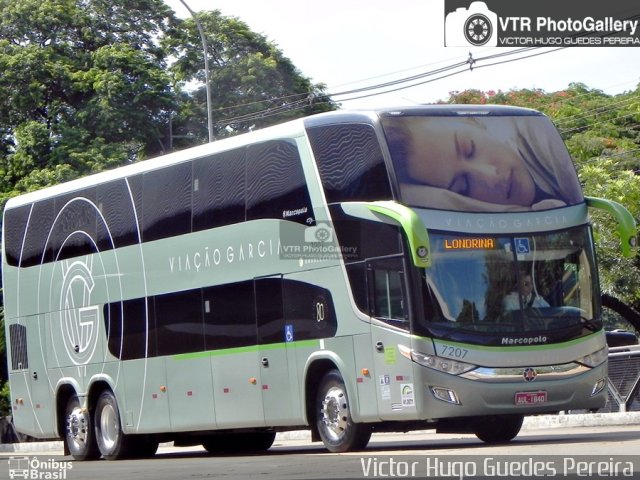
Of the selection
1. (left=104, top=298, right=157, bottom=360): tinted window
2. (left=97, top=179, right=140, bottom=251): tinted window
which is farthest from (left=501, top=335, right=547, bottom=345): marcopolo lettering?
(left=97, top=179, right=140, bottom=251): tinted window

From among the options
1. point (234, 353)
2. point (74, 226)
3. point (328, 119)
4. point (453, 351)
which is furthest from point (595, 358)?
point (74, 226)

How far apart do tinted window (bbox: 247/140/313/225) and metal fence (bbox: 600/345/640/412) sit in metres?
7.13

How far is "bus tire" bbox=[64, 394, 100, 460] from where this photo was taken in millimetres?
22000

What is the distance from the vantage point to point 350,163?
16500 millimetres

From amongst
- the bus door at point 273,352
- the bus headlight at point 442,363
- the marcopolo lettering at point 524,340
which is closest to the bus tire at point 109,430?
the bus door at point 273,352

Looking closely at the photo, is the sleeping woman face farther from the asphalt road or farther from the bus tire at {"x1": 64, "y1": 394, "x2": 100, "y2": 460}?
the bus tire at {"x1": 64, "y1": 394, "x2": 100, "y2": 460}

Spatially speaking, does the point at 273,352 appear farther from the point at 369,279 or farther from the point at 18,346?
the point at 18,346

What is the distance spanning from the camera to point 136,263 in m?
20.7

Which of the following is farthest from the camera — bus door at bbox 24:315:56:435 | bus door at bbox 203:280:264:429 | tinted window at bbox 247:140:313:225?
bus door at bbox 24:315:56:435

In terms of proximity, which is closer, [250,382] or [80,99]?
[250,382]

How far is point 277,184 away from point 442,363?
11.7 ft

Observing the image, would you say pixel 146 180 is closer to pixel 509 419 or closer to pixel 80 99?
pixel 509 419

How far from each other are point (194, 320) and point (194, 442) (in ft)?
9.97

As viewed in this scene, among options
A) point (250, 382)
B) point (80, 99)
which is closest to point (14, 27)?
point (80, 99)
